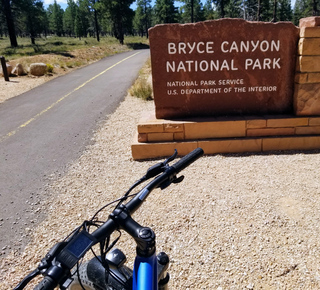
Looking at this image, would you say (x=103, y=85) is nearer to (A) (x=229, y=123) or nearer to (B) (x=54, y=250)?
(A) (x=229, y=123)

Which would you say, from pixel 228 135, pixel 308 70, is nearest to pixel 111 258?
pixel 228 135

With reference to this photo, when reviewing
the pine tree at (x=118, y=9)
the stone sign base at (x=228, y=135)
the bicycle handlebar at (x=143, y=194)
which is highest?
the pine tree at (x=118, y=9)

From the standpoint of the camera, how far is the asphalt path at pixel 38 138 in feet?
13.4

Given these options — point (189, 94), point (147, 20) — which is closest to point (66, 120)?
point (189, 94)

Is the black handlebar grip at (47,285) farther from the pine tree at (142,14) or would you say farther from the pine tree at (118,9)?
the pine tree at (142,14)

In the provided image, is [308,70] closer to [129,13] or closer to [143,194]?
[143,194]

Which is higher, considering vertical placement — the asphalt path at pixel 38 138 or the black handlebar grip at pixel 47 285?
the black handlebar grip at pixel 47 285

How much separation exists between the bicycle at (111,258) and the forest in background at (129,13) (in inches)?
1372

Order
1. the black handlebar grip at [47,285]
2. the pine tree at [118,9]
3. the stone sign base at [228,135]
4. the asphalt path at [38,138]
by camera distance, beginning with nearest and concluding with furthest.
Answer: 1. the black handlebar grip at [47,285]
2. the asphalt path at [38,138]
3. the stone sign base at [228,135]
4. the pine tree at [118,9]

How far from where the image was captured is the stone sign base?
5.42 meters

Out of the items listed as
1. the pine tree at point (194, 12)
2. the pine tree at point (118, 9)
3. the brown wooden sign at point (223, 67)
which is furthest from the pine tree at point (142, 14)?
the brown wooden sign at point (223, 67)

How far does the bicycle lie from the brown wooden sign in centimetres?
389

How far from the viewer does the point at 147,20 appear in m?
86.6

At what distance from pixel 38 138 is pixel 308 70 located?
5.86m
